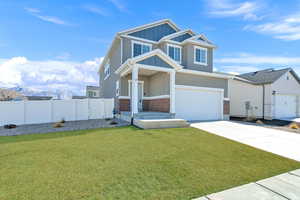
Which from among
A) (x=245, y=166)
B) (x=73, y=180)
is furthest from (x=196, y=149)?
(x=73, y=180)

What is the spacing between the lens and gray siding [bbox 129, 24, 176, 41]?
40.7ft

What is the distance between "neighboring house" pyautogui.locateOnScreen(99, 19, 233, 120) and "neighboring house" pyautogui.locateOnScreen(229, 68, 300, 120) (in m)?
4.76

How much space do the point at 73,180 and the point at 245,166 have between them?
13.5 feet

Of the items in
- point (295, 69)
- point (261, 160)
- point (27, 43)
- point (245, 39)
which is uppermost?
point (245, 39)

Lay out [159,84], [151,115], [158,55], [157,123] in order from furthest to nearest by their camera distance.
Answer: [159,84], [158,55], [151,115], [157,123]

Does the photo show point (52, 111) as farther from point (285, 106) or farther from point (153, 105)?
point (285, 106)

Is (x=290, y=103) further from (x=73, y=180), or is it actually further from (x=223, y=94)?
(x=73, y=180)

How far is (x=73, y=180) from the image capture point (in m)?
2.84

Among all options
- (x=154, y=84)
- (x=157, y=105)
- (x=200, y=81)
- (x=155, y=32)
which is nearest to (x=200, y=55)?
(x=200, y=81)

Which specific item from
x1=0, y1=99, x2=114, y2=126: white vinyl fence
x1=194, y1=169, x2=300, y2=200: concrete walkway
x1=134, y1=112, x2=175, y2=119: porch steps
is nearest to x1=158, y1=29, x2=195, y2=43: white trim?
x1=134, y1=112, x2=175, y2=119: porch steps

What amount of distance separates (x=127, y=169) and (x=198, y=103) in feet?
30.9

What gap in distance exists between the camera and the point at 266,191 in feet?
8.63

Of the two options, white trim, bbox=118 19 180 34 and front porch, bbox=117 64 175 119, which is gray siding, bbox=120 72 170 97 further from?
white trim, bbox=118 19 180 34

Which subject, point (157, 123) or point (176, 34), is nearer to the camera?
point (157, 123)
